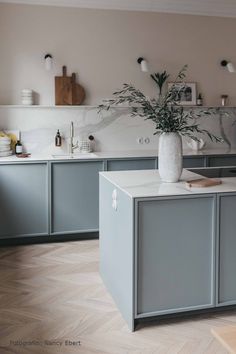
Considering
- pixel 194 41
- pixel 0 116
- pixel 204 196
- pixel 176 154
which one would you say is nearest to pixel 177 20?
pixel 194 41

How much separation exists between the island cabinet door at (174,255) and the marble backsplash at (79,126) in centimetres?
276

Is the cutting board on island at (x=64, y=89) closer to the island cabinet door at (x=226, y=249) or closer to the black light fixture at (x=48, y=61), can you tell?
the black light fixture at (x=48, y=61)

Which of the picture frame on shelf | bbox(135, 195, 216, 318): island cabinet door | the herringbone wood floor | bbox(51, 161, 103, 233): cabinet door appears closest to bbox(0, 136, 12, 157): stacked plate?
bbox(51, 161, 103, 233): cabinet door

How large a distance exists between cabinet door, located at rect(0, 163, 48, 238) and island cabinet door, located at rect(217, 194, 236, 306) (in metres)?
2.31

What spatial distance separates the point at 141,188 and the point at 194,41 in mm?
3328

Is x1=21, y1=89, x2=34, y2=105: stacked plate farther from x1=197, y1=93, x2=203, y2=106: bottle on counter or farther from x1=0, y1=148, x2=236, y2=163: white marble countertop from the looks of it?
x1=197, y1=93, x2=203, y2=106: bottle on counter

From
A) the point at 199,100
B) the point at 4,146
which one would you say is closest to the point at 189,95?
the point at 199,100

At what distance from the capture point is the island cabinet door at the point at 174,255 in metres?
2.99

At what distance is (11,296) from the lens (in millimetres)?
3580

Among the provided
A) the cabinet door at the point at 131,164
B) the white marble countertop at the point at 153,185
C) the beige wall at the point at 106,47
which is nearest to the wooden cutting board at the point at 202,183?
the white marble countertop at the point at 153,185

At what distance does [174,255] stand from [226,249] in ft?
1.24

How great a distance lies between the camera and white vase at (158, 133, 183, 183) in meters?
3.36

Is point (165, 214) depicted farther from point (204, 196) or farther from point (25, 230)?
point (25, 230)

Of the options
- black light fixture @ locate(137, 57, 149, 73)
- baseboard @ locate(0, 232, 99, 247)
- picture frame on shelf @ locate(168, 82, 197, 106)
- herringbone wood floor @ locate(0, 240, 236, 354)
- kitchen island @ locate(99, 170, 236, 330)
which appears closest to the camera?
herringbone wood floor @ locate(0, 240, 236, 354)
